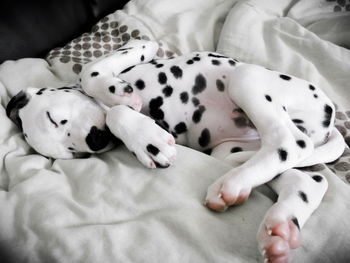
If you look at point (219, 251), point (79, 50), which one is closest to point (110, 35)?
point (79, 50)

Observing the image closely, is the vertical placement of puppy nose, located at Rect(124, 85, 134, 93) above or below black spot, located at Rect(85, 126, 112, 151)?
above

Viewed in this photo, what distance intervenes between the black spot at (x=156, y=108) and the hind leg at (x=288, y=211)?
1.62ft

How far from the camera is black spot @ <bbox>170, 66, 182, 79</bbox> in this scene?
1.43 meters

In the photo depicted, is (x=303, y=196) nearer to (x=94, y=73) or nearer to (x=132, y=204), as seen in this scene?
(x=132, y=204)

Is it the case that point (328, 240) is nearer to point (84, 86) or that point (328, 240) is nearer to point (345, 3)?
point (84, 86)

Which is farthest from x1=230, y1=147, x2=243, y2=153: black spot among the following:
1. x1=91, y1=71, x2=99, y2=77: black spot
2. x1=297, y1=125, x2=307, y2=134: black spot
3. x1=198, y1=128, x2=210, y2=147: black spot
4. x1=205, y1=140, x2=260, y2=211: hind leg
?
x1=91, y1=71, x2=99, y2=77: black spot

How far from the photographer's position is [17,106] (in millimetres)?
1384

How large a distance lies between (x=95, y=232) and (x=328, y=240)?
0.65 m

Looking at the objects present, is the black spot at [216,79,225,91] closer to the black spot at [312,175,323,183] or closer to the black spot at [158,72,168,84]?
the black spot at [158,72,168,84]

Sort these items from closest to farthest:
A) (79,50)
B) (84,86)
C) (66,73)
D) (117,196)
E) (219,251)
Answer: (219,251), (117,196), (84,86), (66,73), (79,50)

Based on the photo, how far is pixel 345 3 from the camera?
2074 mm

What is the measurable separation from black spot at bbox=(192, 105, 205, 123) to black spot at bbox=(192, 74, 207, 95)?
7 cm

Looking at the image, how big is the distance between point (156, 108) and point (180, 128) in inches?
4.8

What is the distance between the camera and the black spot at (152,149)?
116cm
